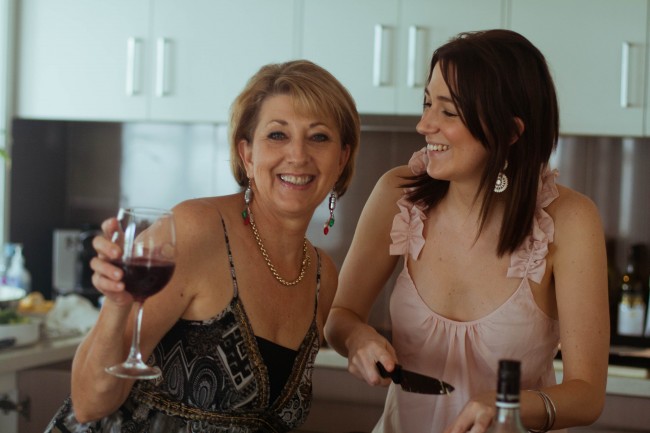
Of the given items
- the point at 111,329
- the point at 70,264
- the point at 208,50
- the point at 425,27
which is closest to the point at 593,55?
the point at 425,27

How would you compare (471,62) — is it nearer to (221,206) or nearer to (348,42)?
(221,206)

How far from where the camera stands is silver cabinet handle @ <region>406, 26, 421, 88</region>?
3412mm

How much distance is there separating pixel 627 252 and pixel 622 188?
10.3 inches

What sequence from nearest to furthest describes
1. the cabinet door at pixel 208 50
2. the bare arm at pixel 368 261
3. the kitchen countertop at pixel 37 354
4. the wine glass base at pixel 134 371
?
1. the wine glass base at pixel 134 371
2. the bare arm at pixel 368 261
3. the kitchen countertop at pixel 37 354
4. the cabinet door at pixel 208 50

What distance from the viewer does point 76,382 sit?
1341mm

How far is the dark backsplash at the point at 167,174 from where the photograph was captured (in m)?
3.63

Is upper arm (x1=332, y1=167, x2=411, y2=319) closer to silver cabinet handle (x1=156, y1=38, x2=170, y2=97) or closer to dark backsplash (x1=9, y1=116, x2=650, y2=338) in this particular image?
dark backsplash (x1=9, y1=116, x2=650, y2=338)

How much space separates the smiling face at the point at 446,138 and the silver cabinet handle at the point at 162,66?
221cm

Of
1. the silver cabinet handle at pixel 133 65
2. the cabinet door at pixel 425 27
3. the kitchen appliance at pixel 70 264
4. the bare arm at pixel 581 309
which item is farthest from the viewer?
the kitchen appliance at pixel 70 264

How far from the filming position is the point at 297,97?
156 centimetres

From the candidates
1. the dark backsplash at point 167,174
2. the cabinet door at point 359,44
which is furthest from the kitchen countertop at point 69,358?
the cabinet door at point 359,44

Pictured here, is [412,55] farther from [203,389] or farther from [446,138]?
[203,389]

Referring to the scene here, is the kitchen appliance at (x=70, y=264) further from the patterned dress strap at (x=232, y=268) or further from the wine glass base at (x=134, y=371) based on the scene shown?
the wine glass base at (x=134, y=371)

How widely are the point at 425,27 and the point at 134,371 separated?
252 centimetres
